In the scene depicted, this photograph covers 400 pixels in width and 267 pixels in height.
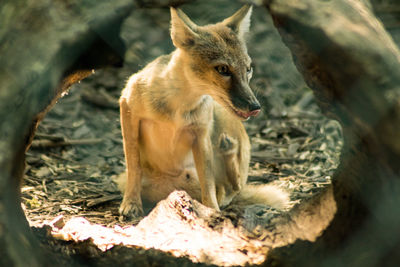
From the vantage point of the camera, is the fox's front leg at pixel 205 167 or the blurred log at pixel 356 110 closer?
the blurred log at pixel 356 110

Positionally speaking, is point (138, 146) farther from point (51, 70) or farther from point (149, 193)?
point (51, 70)

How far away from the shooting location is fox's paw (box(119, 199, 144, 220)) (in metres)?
3.15

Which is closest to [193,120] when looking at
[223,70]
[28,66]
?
[223,70]

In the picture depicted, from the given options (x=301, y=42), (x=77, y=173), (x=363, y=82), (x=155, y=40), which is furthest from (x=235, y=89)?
(x=155, y=40)

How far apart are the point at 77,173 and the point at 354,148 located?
266 cm

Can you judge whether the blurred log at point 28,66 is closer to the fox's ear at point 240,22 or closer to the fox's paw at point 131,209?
the fox's ear at point 240,22

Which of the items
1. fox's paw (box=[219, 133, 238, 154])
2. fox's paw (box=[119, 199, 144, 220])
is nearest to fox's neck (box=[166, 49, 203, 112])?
fox's paw (box=[219, 133, 238, 154])

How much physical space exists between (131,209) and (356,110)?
175cm

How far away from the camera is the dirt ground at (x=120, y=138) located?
11.9 ft

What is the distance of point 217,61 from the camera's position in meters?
2.75

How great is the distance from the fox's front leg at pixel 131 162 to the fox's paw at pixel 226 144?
62 cm

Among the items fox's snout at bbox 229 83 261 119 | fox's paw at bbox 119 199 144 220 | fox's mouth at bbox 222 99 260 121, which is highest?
fox's snout at bbox 229 83 261 119

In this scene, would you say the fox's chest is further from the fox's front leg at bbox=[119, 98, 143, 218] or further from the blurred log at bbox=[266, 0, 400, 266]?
the blurred log at bbox=[266, 0, 400, 266]

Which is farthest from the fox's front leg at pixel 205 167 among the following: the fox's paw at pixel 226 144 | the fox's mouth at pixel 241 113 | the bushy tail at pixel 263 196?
the fox's mouth at pixel 241 113
